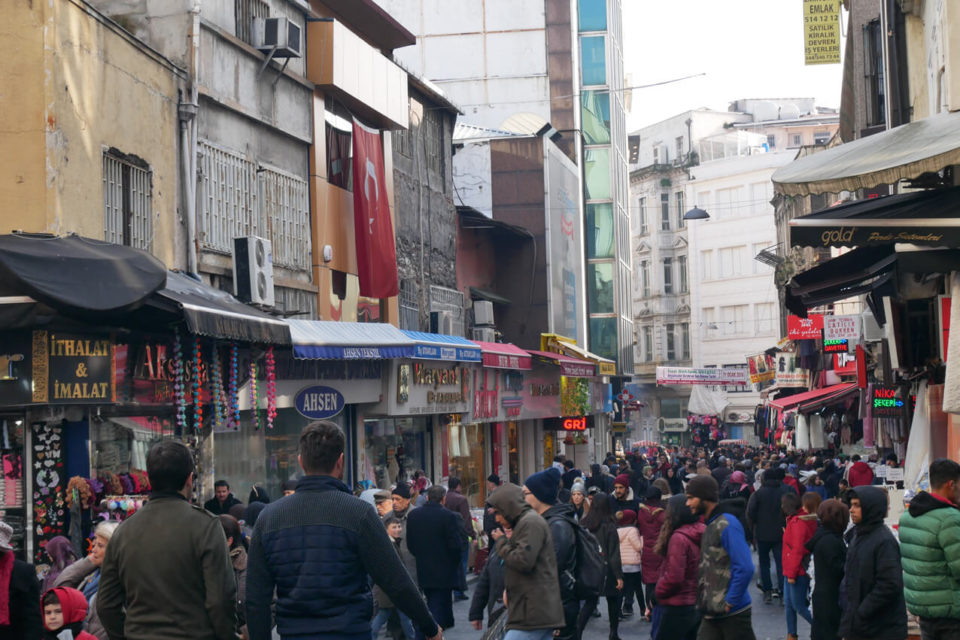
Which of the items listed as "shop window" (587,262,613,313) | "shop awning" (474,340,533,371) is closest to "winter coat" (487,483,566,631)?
"shop awning" (474,340,533,371)

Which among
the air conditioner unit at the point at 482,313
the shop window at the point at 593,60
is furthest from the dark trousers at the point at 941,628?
the shop window at the point at 593,60

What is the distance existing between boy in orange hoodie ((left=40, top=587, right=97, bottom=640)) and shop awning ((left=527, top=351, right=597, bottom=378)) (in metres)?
22.2

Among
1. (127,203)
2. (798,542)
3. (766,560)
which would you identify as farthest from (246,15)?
(798,542)

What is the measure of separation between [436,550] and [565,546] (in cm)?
435

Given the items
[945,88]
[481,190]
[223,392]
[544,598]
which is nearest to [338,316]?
[223,392]

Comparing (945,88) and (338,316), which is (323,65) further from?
(945,88)

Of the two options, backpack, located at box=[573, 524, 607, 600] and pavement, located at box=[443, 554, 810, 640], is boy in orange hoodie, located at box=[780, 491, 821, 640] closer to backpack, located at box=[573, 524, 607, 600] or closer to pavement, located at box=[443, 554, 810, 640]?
pavement, located at box=[443, 554, 810, 640]

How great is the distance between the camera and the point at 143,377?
46.1 feet

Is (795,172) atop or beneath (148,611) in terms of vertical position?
atop

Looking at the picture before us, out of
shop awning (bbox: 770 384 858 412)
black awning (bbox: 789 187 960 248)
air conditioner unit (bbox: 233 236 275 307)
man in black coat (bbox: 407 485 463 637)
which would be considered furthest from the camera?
shop awning (bbox: 770 384 858 412)

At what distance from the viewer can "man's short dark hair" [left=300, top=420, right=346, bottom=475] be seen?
5953 mm

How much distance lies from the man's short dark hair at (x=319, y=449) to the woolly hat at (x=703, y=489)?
3893 millimetres

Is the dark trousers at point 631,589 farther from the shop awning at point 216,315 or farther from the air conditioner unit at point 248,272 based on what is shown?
the air conditioner unit at point 248,272

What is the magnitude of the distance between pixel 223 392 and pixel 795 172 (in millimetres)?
8171
